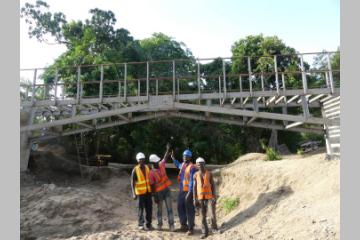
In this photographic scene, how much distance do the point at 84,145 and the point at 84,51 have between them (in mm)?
6653

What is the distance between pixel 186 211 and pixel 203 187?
1.12 m

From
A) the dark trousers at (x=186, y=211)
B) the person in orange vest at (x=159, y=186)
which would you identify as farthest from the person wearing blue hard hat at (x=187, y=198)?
the person in orange vest at (x=159, y=186)

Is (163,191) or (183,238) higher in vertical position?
(163,191)

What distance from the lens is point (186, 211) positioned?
27.2 ft

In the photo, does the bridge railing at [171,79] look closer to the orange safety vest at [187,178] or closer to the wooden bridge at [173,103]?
the wooden bridge at [173,103]

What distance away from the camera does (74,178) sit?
16.2 m

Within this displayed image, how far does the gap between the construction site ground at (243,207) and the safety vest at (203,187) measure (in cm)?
98

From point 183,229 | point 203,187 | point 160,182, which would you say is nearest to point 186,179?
point 160,182

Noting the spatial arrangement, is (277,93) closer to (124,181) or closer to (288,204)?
(288,204)

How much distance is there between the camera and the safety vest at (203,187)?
757 centimetres

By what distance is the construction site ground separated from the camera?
22.1ft

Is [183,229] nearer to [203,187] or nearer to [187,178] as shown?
[187,178]

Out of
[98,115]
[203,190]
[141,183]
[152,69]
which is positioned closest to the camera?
[203,190]

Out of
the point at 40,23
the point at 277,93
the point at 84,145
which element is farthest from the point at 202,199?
the point at 40,23
